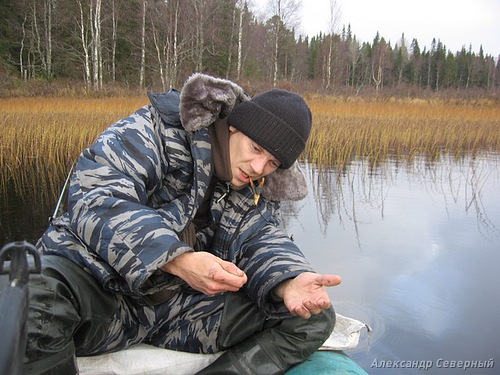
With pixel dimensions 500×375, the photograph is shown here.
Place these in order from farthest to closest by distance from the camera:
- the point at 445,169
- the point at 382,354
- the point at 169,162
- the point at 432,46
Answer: the point at 432,46 → the point at 445,169 → the point at 382,354 → the point at 169,162

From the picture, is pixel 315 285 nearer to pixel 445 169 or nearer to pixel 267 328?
pixel 267 328

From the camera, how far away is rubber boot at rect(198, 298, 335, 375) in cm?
155

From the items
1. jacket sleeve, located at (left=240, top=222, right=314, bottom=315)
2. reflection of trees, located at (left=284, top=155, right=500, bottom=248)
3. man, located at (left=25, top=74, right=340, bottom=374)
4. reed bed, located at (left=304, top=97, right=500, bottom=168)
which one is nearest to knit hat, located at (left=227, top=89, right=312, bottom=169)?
man, located at (left=25, top=74, right=340, bottom=374)

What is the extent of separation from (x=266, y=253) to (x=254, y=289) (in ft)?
0.43

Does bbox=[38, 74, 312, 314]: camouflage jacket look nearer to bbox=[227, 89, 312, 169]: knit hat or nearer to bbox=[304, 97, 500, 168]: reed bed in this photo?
bbox=[227, 89, 312, 169]: knit hat

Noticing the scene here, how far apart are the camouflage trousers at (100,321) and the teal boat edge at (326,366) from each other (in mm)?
184

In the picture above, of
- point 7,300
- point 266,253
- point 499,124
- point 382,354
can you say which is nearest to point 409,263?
point 382,354

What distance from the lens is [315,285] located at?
1.41 m

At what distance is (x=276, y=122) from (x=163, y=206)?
1.55ft

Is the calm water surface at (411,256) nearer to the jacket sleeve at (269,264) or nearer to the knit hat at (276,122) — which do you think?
the jacket sleeve at (269,264)

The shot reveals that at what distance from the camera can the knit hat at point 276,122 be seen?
5.26 ft

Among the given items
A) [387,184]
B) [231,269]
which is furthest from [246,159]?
[387,184]

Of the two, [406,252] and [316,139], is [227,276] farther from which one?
[316,139]

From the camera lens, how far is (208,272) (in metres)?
1.17
